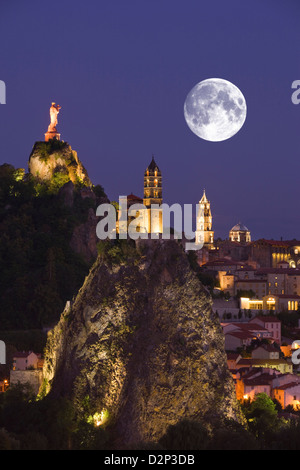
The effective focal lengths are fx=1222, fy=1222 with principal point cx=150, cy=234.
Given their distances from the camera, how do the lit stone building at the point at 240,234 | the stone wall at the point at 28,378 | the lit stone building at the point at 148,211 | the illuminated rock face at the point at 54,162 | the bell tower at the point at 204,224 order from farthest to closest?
the lit stone building at the point at 240,234 → the bell tower at the point at 204,224 → the illuminated rock face at the point at 54,162 → the lit stone building at the point at 148,211 → the stone wall at the point at 28,378

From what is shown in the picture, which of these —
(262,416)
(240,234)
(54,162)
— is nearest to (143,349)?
(262,416)

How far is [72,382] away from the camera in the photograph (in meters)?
51.3

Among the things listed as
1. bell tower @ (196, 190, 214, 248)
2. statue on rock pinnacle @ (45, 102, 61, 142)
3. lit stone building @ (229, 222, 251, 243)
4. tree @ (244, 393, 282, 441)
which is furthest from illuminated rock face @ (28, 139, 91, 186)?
lit stone building @ (229, 222, 251, 243)

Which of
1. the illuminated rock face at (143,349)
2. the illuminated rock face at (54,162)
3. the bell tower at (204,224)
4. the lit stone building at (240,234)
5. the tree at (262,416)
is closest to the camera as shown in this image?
the illuminated rock face at (143,349)

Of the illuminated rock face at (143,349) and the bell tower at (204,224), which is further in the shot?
the bell tower at (204,224)

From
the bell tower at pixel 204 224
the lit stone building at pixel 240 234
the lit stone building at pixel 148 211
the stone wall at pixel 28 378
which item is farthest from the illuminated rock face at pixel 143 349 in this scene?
the lit stone building at pixel 240 234

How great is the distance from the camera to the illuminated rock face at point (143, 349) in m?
50.9

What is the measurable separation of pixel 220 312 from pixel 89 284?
20.6 m

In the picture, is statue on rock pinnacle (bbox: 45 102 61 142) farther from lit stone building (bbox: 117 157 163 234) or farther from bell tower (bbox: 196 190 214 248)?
bell tower (bbox: 196 190 214 248)

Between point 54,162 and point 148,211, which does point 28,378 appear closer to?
point 148,211

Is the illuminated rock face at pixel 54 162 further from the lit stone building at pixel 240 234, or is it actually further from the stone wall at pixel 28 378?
the lit stone building at pixel 240 234

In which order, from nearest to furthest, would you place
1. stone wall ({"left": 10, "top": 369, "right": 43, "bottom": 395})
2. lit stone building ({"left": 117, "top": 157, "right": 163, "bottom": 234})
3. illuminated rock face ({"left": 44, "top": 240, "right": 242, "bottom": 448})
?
illuminated rock face ({"left": 44, "top": 240, "right": 242, "bottom": 448}), stone wall ({"left": 10, "top": 369, "right": 43, "bottom": 395}), lit stone building ({"left": 117, "top": 157, "right": 163, "bottom": 234})

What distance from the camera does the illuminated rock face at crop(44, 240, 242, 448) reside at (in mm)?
50875

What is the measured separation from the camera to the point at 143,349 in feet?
171
